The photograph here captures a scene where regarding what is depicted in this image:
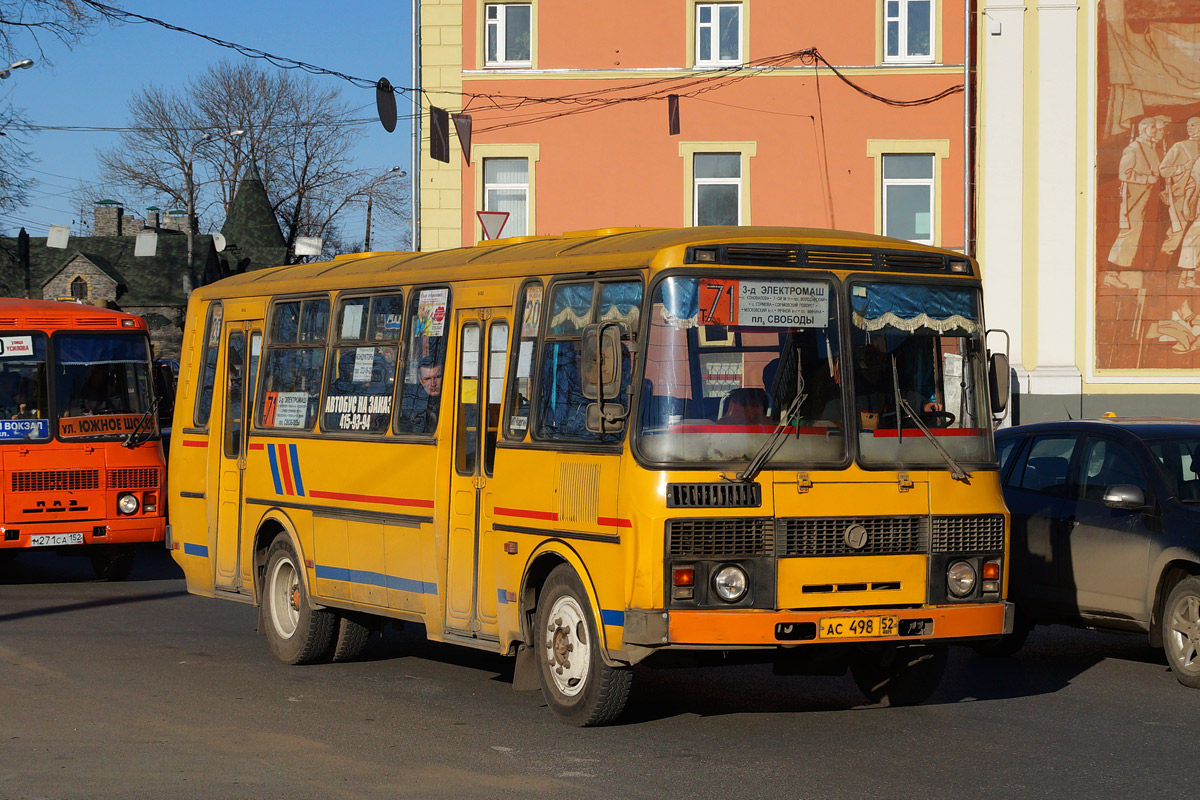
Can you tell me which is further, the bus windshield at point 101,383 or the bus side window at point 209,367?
the bus windshield at point 101,383

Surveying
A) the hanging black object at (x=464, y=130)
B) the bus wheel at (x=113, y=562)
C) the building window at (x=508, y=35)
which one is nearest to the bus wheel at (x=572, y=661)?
the bus wheel at (x=113, y=562)

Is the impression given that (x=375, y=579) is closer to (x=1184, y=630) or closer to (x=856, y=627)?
(x=856, y=627)

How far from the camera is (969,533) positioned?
8.69 m

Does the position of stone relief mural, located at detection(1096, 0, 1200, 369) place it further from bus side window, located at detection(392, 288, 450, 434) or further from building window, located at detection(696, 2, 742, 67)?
bus side window, located at detection(392, 288, 450, 434)

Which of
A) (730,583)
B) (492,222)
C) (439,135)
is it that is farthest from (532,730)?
(439,135)

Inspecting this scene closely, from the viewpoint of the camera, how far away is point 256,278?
13.0 metres

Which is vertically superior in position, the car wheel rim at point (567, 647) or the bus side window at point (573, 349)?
the bus side window at point (573, 349)

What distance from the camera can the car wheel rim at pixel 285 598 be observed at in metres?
11.8

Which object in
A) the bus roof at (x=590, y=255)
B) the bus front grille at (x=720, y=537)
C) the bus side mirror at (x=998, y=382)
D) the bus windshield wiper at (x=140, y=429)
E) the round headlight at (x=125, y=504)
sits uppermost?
the bus roof at (x=590, y=255)

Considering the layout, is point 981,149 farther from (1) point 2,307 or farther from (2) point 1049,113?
(1) point 2,307

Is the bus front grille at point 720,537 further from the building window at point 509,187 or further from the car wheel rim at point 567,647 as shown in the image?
the building window at point 509,187

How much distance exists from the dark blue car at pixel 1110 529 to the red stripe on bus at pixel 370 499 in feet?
11.8

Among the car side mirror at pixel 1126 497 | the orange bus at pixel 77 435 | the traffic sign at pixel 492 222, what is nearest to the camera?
the car side mirror at pixel 1126 497

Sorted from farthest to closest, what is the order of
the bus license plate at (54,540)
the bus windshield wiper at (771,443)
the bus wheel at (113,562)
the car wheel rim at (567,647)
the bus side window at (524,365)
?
1. the bus wheel at (113,562)
2. the bus license plate at (54,540)
3. the bus side window at (524,365)
4. the car wheel rim at (567,647)
5. the bus windshield wiper at (771,443)
